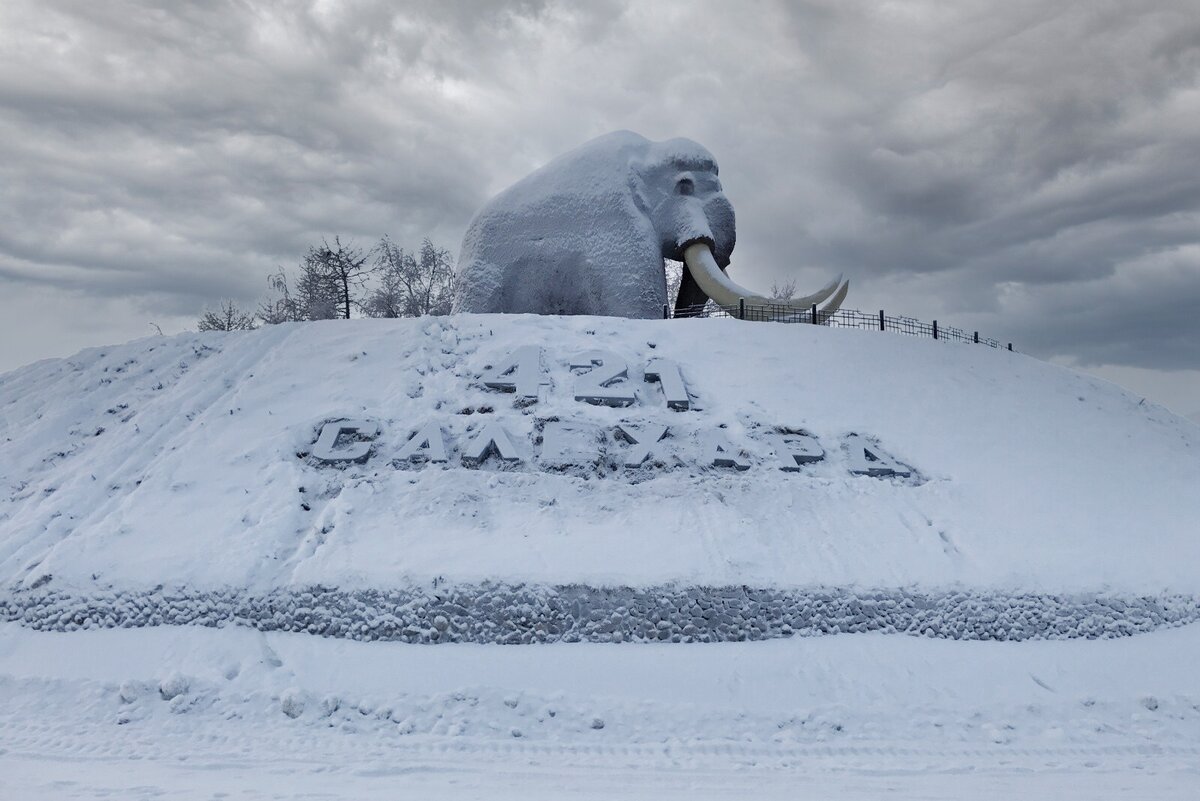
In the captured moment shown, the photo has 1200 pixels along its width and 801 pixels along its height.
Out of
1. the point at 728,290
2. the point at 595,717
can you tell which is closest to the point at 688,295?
the point at 728,290

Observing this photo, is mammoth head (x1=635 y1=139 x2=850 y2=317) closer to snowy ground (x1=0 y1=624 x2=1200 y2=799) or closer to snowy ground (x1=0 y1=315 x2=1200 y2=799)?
snowy ground (x1=0 y1=315 x2=1200 y2=799)

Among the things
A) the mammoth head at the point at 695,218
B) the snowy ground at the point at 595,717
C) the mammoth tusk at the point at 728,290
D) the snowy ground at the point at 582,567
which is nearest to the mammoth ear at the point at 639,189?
the mammoth head at the point at 695,218

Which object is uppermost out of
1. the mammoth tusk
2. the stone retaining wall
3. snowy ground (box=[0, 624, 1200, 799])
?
the mammoth tusk

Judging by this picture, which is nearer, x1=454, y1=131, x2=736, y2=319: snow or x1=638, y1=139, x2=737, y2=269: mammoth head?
x1=454, y1=131, x2=736, y2=319: snow

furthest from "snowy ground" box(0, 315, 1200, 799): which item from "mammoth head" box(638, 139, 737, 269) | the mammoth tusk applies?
"mammoth head" box(638, 139, 737, 269)

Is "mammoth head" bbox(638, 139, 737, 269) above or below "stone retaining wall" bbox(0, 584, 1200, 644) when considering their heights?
above

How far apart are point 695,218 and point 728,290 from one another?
172cm

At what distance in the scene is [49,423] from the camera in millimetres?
13594

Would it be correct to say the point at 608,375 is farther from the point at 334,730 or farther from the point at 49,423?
the point at 49,423

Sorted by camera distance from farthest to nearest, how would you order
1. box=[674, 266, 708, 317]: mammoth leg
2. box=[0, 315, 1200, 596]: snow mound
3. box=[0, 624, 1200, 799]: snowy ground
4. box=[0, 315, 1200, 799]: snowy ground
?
box=[674, 266, 708, 317]: mammoth leg < box=[0, 315, 1200, 596]: snow mound < box=[0, 315, 1200, 799]: snowy ground < box=[0, 624, 1200, 799]: snowy ground

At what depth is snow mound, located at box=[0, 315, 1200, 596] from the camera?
32.4ft

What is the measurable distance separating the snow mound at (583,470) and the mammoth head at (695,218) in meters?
2.16

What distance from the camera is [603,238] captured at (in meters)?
17.3

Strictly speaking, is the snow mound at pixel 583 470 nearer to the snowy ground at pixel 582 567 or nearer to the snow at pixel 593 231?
the snowy ground at pixel 582 567
